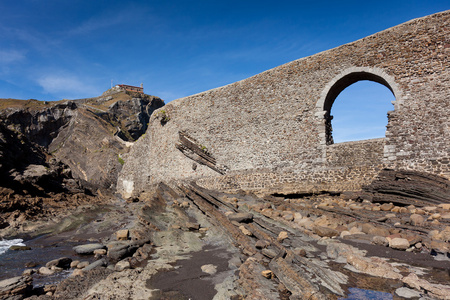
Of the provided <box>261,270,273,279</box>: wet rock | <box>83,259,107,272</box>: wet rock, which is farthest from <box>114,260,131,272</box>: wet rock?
<box>261,270,273,279</box>: wet rock

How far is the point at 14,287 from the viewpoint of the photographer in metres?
4.42

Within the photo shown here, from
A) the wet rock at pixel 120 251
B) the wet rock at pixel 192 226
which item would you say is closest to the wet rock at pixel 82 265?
the wet rock at pixel 120 251

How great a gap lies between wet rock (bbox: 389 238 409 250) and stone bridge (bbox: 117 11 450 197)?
558 cm

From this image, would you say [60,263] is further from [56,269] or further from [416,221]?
[416,221]

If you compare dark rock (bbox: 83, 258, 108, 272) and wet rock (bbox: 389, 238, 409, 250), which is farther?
wet rock (bbox: 389, 238, 409, 250)

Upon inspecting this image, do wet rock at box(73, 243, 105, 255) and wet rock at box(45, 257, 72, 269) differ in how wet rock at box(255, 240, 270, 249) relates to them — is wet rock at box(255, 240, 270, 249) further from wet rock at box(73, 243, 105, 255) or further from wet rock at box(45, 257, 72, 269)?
wet rock at box(45, 257, 72, 269)

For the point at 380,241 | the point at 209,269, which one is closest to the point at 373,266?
the point at 380,241

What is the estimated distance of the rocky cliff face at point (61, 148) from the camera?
12.8 meters

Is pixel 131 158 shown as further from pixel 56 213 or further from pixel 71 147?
pixel 71 147

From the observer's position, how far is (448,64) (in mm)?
9984

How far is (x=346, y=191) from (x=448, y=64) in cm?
597

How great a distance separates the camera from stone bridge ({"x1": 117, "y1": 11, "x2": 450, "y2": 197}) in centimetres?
1027

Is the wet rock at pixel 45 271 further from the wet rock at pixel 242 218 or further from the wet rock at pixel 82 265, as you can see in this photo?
the wet rock at pixel 242 218

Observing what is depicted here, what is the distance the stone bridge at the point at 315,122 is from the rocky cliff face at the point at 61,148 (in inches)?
298
